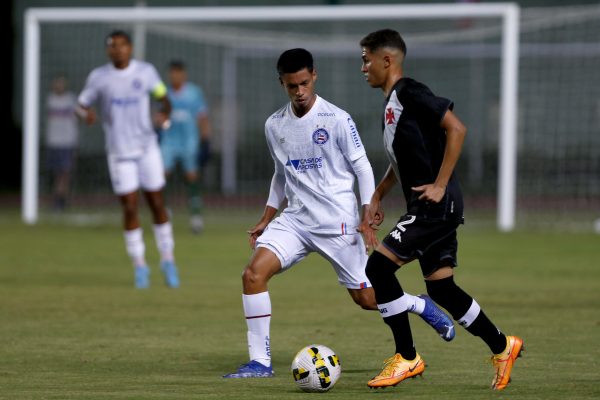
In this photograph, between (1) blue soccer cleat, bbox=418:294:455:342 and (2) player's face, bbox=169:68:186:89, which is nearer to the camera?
(1) blue soccer cleat, bbox=418:294:455:342

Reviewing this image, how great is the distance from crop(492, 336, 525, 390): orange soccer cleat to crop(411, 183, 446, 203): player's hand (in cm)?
101

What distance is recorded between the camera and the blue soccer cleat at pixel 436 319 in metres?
8.45

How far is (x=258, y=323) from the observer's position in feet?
27.0

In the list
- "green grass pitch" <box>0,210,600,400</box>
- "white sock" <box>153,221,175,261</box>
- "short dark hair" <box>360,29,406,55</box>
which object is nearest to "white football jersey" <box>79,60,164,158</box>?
"white sock" <box>153,221,175,261</box>

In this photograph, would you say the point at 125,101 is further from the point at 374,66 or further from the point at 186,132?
the point at 186,132

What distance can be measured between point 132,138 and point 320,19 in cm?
904

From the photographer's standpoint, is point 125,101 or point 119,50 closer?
point 119,50

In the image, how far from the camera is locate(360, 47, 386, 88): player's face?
7859mm

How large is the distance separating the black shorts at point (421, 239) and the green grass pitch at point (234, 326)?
79cm

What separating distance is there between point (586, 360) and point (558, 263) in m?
7.48

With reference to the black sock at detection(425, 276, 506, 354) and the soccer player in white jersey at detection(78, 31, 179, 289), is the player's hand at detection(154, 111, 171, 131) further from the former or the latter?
the black sock at detection(425, 276, 506, 354)

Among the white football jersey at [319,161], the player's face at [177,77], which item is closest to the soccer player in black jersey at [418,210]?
the white football jersey at [319,161]

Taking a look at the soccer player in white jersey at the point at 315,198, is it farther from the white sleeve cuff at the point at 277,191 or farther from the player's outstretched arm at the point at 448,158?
the player's outstretched arm at the point at 448,158

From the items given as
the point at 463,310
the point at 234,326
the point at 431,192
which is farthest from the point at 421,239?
the point at 234,326
